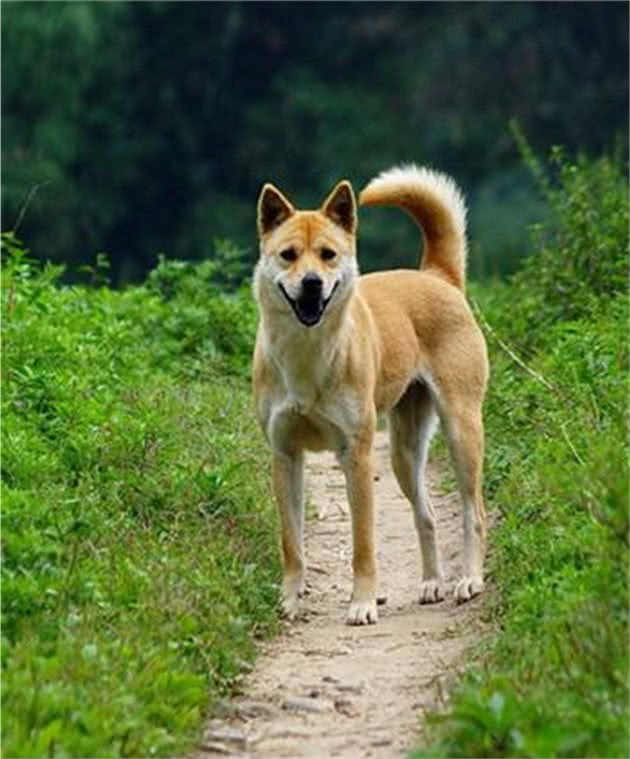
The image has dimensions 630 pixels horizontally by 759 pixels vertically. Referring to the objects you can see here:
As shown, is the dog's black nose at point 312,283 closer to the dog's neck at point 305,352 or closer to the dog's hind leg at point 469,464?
the dog's neck at point 305,352

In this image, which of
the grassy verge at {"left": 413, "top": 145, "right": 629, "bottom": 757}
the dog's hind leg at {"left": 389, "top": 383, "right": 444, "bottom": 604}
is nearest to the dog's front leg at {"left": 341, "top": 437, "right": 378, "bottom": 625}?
the grassy verge at {"left": 413, "top": 145, "right": 629, "bottom": 757}

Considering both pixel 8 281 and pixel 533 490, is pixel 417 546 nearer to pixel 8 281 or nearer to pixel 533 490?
pixel 533 490

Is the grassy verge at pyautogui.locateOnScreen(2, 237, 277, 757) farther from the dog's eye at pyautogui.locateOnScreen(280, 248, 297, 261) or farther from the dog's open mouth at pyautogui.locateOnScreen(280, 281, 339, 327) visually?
the dog's eye at pyautogui.locateOnScreen(280, 248, 297, 261)

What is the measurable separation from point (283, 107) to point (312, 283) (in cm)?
2266

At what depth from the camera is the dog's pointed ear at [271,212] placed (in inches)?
346

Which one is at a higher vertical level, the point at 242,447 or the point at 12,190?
the point at 12,190

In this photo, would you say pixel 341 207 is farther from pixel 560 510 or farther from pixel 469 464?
pixel 560 510

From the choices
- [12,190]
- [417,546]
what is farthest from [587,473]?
[12,190]

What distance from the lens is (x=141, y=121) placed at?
98.6ft

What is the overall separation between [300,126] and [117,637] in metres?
24.1

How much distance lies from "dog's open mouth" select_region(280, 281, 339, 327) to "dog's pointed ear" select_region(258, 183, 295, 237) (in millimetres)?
388

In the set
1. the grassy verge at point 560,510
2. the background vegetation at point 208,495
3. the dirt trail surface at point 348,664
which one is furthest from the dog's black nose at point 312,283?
the dirt trail surface at point 348,664

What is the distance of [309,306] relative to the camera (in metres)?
8.51

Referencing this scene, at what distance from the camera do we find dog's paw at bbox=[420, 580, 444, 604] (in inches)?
351
